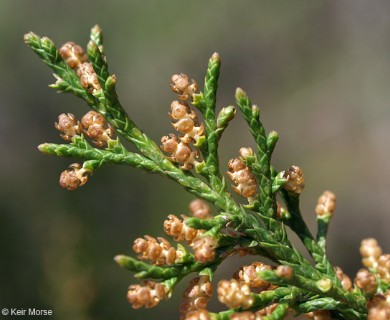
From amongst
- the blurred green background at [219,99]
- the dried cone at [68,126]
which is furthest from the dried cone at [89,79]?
the blurred green background at [219,99]

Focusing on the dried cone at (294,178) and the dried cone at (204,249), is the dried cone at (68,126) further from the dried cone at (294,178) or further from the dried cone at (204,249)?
the dried cone at (294,178)

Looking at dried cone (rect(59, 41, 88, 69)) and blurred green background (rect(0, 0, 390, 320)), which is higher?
blurred green background (rect(0, 0, 390, 320))

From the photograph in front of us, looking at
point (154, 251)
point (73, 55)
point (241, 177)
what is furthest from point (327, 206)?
point (73, 55)

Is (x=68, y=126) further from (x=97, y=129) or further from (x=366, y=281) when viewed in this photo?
(x=366, y=281)

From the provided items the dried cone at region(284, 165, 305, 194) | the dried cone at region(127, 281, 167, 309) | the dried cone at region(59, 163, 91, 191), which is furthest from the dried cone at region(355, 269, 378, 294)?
the dried cone at region(59, 163, 91, 191)

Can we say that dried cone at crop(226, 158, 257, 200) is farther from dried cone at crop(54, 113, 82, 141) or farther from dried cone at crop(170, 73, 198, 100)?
dried cone at crop(54, 113, 82, 141)

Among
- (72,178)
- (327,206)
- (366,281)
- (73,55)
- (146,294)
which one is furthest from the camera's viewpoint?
(327,206)

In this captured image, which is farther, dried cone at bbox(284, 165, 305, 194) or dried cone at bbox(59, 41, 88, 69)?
dried cone at bbox(59, 41, 88, 69)

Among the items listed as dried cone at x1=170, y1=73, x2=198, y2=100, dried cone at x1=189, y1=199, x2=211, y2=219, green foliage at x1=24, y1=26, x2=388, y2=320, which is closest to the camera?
dried cone at x1=189, y1=199, x2=211, y2=219

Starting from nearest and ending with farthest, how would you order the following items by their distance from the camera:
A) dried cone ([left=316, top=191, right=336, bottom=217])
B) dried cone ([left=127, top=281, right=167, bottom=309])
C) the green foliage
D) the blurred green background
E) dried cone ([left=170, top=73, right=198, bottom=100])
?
dried cone ([left=127, top=281, right=167, bottom=309])
the green foliage
dried cone ([left=170, top=73, right=198, bottom=100])
dried cone ([left=316, top=191, right=336, bottom=217])
the blurred green background
